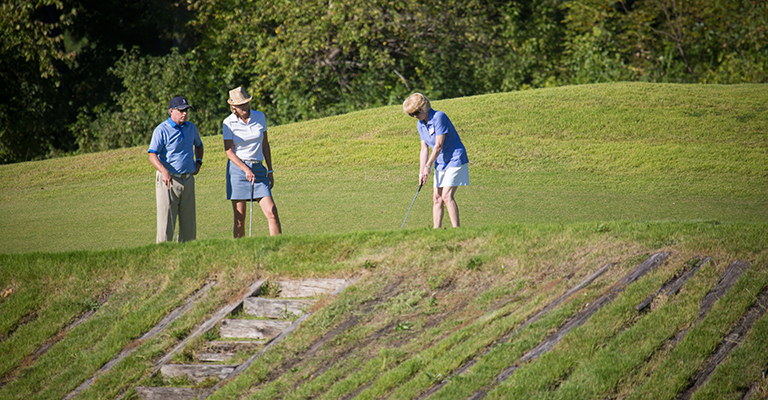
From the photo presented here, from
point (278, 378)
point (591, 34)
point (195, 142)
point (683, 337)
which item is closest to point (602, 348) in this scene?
point (683, 337)

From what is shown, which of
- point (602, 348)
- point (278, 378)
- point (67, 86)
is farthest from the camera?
point (67, 86)

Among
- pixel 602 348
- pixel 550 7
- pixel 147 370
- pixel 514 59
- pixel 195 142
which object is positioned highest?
pixel 550 7

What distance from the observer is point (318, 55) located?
25.0 m

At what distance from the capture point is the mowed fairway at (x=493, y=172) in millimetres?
10602

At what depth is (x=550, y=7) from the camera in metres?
28.6

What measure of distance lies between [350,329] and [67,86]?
26.4m

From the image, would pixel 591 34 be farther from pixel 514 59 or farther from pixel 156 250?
pixel 156 250

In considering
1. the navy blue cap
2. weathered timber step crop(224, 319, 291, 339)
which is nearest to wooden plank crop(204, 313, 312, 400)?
weathered timber step crop(224, 319, 291, 339)

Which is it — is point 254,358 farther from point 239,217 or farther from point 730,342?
point 730,342

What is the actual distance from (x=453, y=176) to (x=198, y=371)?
11.5 ft

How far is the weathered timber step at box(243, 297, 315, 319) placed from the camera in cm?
652

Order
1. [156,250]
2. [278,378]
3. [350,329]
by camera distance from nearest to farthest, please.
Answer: [278,378] < [350,329] < [156,250]

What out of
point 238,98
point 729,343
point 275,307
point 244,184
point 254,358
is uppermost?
point 238,98

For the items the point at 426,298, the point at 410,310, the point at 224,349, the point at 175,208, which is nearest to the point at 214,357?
the point at 224,349
